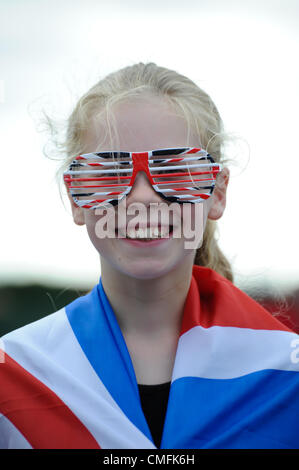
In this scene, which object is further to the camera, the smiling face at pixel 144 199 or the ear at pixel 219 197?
the ear at pixel 219 197

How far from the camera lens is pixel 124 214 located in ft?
7.23

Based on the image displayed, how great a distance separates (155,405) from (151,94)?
4.60 ft

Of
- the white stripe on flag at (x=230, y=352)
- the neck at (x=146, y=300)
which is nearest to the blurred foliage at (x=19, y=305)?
the neck at (x=146, y=300)

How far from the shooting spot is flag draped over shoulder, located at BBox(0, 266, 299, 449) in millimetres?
2094

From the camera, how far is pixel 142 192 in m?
2.18

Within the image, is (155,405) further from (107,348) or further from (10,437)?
(10,437)

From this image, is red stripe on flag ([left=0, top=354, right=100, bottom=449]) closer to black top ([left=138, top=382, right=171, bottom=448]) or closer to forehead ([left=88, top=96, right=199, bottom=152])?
black top ([left=138, top=382, right=171, bottom=448])

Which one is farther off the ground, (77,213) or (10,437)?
(77,213)

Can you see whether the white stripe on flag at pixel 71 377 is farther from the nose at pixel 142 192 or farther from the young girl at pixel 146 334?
the nose at pixel 142 192

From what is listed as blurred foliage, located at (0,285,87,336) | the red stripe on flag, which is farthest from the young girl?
blurred foliage, located at (0,285,87,336)

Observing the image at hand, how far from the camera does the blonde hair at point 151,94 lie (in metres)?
2.37

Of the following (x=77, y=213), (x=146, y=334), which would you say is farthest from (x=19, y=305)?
(x=146, y=334)
